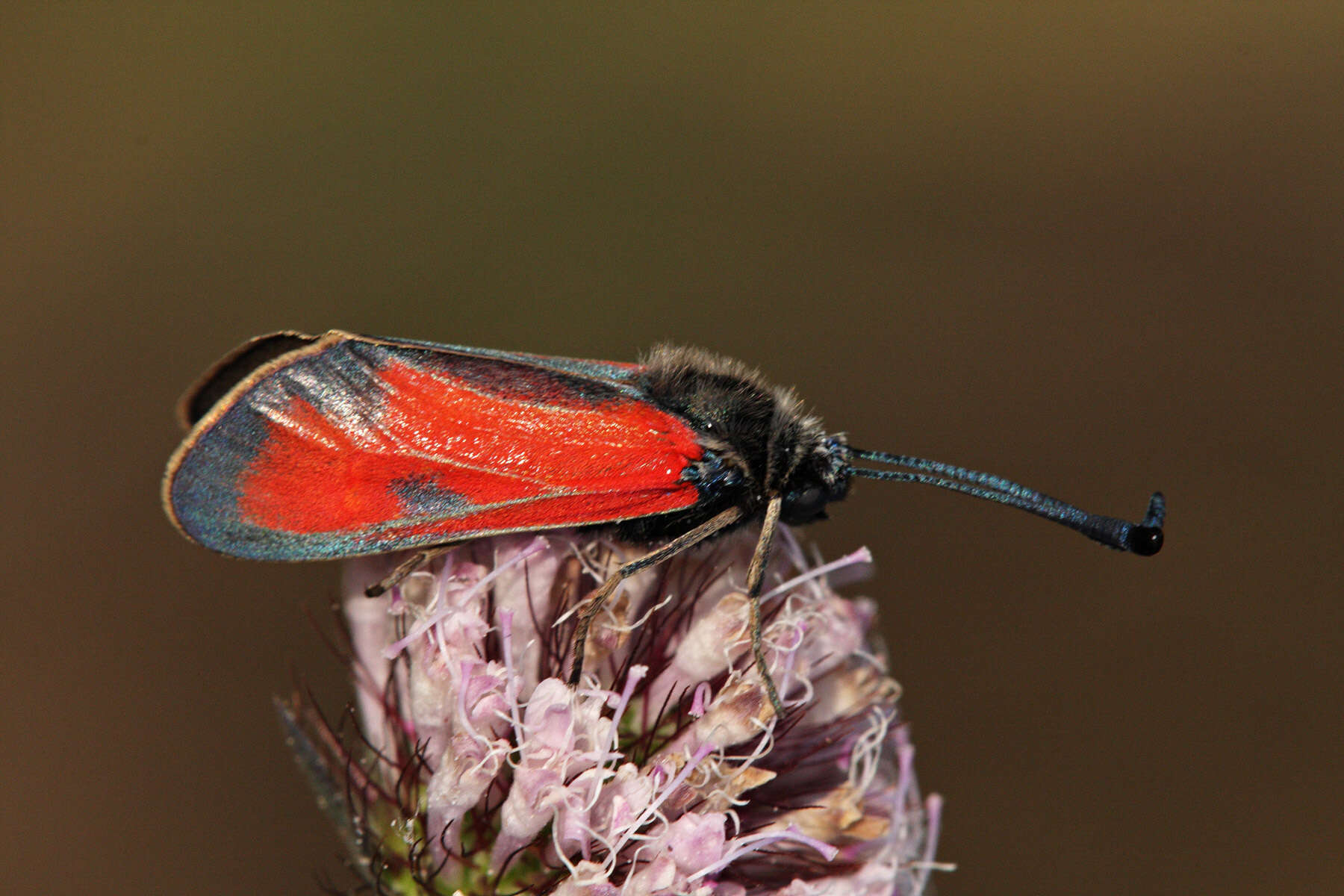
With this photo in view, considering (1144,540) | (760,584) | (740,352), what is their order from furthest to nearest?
(740,352), (760,584), (1144,540)

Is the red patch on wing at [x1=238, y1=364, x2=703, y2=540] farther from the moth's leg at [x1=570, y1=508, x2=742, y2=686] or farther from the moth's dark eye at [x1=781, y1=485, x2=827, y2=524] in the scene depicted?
the moth's dark eye at [x1=781, y1=485, x2=827, y2=524]

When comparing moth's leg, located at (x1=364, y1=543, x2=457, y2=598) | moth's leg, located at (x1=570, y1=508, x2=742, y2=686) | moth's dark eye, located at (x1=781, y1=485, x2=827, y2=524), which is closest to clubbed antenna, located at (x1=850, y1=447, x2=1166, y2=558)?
moth's dark eye, located at (x1=781, y1=485, x2=827, y2=524)

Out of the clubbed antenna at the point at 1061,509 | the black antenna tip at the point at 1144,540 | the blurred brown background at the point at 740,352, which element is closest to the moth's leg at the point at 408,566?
the clubbed antenna at the point at 1061,509

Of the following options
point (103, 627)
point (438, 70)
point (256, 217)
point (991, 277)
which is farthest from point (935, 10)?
point (103, 627)

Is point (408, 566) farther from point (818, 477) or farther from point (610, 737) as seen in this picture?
point (818, 477)

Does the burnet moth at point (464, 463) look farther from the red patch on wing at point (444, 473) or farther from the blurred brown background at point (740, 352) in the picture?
the blurred brown background at point (740, 352)

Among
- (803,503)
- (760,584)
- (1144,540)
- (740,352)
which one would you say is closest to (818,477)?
(803,503)
